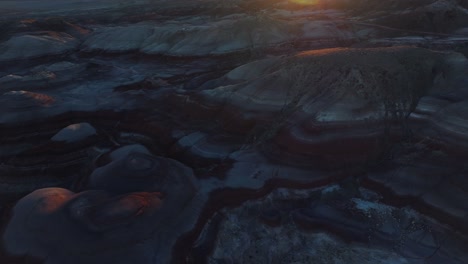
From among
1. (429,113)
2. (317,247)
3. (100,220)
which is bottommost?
(317,247)

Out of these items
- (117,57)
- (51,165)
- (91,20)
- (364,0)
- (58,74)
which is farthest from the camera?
(91,20)

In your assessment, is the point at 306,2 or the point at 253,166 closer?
the point at 253,166

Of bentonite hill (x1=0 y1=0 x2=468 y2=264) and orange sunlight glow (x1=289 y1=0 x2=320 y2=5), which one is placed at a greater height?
orange sunlight glow (x1=289 y1=0 x2=320 y2=5)

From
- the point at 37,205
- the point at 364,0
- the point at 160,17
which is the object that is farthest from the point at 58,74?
the point at 364,0

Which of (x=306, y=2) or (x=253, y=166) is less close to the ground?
(x=306, y=2)

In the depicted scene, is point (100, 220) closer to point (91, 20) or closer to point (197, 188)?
point (197, 188)

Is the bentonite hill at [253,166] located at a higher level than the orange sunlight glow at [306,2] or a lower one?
lower

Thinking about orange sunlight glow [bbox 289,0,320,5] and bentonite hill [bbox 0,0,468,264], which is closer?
bentonite hill [bbox 0,0,468,264]

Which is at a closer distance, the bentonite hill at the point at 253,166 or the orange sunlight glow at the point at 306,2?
the bentonite hill at the point at 253,166
